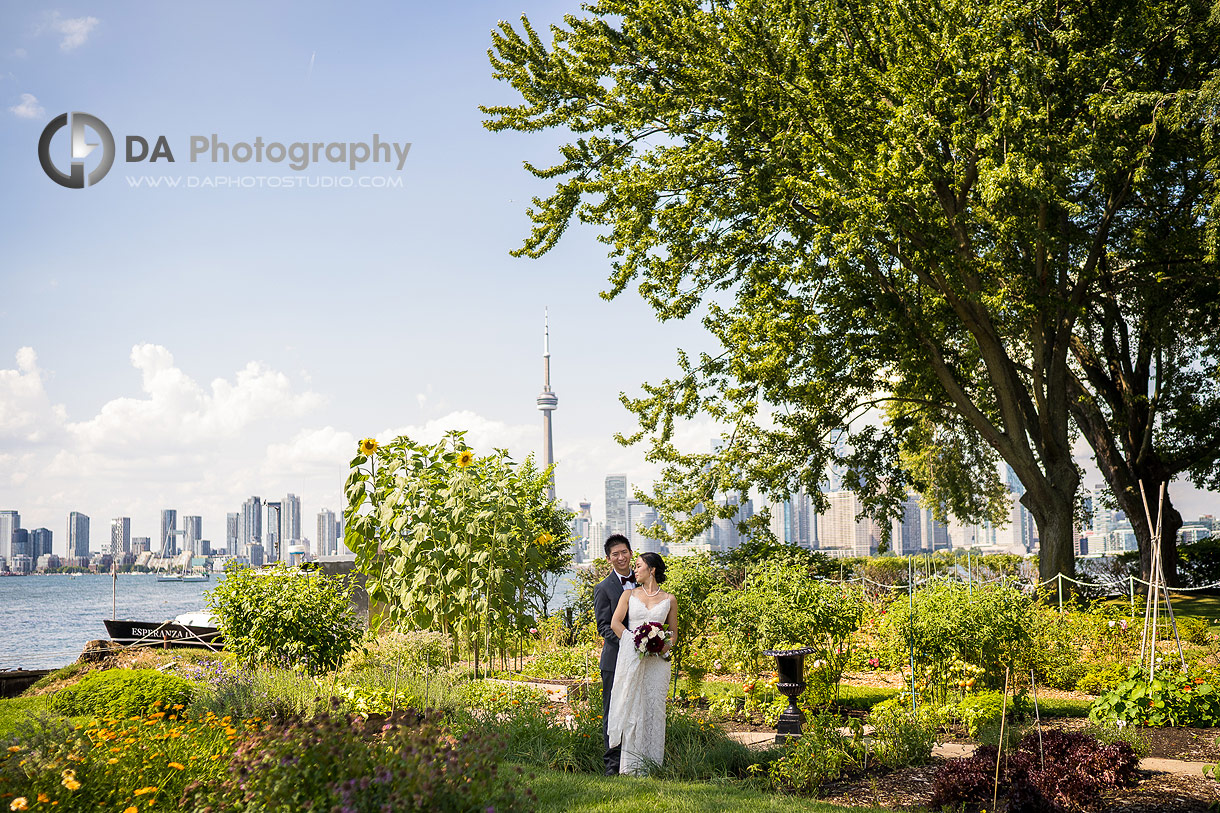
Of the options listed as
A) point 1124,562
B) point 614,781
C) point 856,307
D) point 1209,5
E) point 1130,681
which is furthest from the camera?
point 1124,562

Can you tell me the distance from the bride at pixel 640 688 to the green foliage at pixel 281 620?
3.31m

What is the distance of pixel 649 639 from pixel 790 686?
5.19 ft

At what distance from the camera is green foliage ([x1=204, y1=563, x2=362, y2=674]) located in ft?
25.7

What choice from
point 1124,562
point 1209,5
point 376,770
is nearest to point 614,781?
point 376,770

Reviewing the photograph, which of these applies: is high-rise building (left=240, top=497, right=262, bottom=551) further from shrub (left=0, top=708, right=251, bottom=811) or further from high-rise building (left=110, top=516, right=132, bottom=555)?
shrub (left=0, top=708, right=251, bottom=811)

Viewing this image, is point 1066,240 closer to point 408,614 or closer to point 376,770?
point 408,614

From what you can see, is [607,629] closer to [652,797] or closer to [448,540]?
[652,797]

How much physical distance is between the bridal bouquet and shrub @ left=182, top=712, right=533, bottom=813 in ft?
6.57

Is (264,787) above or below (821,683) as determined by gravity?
above

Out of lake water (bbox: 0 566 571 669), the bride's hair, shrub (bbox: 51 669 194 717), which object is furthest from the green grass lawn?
lake water (bbox: 0 566 571 669)

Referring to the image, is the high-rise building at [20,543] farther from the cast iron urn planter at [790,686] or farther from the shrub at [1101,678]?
the shrub at [1101,678]

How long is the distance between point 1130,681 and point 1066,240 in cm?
782

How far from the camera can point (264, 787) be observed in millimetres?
3543

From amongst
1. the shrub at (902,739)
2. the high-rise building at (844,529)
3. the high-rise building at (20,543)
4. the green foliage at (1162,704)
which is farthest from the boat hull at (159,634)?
the high-rise building at (20,543)
